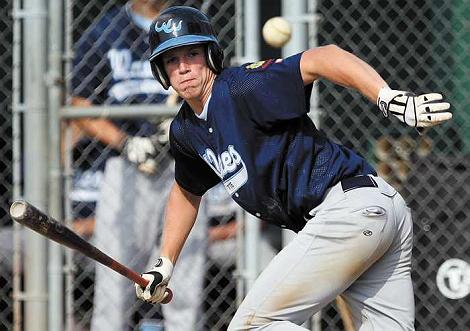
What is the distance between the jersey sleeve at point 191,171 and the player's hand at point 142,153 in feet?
3.58

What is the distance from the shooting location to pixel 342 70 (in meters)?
3.61

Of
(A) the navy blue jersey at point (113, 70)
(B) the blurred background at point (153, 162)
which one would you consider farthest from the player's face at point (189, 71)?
(A) the navy blue jersey at point (113, 70)

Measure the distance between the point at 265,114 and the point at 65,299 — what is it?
6.81ft

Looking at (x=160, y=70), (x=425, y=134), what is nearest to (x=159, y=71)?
(x=160, y=70)

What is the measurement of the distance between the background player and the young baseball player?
131cm

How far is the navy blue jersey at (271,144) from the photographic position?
152 inches

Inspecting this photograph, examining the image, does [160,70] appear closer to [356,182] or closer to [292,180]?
[292,180]

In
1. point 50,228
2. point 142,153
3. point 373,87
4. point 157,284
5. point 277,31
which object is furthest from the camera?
point 142,153

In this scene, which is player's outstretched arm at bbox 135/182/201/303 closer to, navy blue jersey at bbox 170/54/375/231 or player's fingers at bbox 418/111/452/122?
navy blue jersey at bbox 170/54/375/231

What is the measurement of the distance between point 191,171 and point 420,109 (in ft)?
4.46

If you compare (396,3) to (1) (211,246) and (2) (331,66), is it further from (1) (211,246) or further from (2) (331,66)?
(2) (331,66)

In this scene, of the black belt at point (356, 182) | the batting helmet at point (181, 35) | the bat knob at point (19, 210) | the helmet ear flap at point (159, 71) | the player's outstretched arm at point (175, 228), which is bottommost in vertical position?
the player's outstretched arm at point (175, 228)

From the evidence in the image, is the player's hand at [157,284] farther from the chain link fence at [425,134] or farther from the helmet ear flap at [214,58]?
the chain link fence at [425,134]

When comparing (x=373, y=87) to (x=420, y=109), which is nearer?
(x=420, y=109)
